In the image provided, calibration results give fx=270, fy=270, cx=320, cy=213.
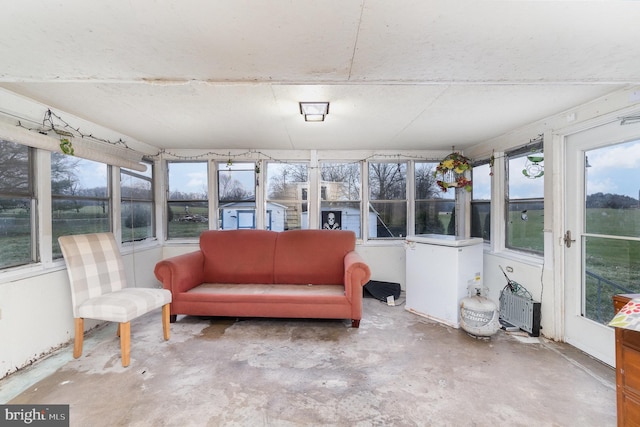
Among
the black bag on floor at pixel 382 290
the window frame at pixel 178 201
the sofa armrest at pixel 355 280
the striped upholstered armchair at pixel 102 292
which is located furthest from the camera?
the window frame at pixel 178 201

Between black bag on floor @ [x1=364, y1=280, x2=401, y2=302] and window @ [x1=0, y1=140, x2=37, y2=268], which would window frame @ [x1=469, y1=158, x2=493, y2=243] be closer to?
black bag on floor @ [x1=364, y1=280, x2=401, y2=302]

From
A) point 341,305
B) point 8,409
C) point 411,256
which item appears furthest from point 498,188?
point 8,409

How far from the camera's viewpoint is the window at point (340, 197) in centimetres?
427

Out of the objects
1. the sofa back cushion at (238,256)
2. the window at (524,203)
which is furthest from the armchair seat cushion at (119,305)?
the window at (524,203)

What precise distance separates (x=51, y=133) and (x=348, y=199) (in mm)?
3469

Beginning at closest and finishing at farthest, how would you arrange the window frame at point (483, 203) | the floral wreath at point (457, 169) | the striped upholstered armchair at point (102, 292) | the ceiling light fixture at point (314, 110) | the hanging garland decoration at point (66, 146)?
the striped upholstered armchair at point (102, 292)
the ceiling light fixture at point (314, 110)
the hanging garland decoration at point (66, 146)
the window frame at point (483, 203)
the floral wreath at point (457, 169)

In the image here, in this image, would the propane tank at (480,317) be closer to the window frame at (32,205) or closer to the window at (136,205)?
the window frame at (32,205)

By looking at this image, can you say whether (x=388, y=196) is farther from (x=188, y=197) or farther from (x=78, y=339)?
(x=78, y=339)

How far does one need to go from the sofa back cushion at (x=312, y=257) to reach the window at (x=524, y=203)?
1901 millimetres

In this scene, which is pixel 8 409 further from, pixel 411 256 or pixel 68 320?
pixel 411 256

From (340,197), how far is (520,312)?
2630mm

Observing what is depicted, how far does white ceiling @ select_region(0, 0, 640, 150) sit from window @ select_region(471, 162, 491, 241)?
1.41 metres

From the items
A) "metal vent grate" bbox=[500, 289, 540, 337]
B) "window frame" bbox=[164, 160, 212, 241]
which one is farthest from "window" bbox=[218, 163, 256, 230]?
"metal vent grate" bbox=[500, 289, 540, 337]

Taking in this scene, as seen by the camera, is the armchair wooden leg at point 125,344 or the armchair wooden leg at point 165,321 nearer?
the armchair wooden leg at point 125,344
